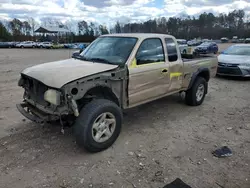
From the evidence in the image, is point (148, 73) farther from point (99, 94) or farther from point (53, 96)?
point (53, 96)

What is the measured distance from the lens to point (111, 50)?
15.4 ft

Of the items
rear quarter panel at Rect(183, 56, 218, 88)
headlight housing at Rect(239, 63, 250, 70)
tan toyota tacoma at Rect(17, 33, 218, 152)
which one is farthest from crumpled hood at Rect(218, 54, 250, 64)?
→ tan toyota tacoma at Rect(17, 33, 218, 152)

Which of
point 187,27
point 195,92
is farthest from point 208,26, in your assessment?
point 195,92

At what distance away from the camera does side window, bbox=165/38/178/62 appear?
17.0ft

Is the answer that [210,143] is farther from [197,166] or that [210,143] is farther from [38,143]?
[38,143]

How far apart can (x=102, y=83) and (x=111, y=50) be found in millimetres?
1064

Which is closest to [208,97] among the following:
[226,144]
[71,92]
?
[226,144]

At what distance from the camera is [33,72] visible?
401cm

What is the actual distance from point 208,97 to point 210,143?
3425mm

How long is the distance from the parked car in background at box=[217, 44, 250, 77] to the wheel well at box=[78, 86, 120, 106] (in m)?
7.67

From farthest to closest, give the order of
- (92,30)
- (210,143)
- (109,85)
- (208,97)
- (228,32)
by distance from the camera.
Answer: (228,32)
(92,30)
(208,97)
(210,143)
(109,85)

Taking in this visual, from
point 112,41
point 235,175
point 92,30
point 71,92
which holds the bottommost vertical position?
point 235,175

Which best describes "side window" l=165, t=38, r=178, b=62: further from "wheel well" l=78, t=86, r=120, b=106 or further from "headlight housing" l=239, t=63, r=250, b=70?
"headlight housing" l=239, t=63, r=250, b=70

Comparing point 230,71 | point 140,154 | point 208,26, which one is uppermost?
point 208,26
